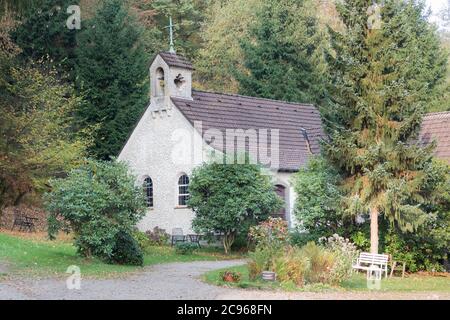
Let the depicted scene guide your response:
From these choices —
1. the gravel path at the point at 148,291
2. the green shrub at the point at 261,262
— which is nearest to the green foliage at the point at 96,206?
the gravel path at the point at 148,291

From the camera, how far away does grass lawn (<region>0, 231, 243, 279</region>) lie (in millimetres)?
17422

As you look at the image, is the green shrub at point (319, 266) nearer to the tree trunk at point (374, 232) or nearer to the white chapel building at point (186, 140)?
the tree trunk at point (374, 232)

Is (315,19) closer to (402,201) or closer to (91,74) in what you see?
(91,74)

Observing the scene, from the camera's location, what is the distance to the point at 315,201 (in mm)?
22594

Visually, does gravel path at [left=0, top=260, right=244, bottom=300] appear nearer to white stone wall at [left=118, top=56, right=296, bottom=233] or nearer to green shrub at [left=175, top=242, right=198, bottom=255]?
green shrub at [left=175, top=242, right=198, bottom=255]

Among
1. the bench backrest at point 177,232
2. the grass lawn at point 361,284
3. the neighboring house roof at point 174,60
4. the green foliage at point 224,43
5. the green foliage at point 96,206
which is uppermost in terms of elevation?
the green foliage at point 224,43

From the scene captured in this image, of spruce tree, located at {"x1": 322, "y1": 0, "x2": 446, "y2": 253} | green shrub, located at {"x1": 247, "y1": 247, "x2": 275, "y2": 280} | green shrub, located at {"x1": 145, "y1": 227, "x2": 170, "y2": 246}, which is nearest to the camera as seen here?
green shrub, located at {"x1": 247, "y1": 247, "x2": 275, "y2": 280}

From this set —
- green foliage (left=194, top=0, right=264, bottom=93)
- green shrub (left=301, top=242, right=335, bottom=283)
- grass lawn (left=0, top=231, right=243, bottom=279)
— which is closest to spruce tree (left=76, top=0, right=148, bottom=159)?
grass lawn (left=0, top=231, right=243, bottom=279)

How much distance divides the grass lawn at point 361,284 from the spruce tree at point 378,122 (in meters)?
1.50

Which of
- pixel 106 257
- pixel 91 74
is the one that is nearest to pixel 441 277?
pixel 106 257

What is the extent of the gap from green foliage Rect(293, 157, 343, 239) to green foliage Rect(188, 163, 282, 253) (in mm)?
1962

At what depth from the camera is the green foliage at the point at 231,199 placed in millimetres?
25000

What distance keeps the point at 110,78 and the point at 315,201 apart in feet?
53.9

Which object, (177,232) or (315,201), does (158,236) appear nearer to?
(177,232)
